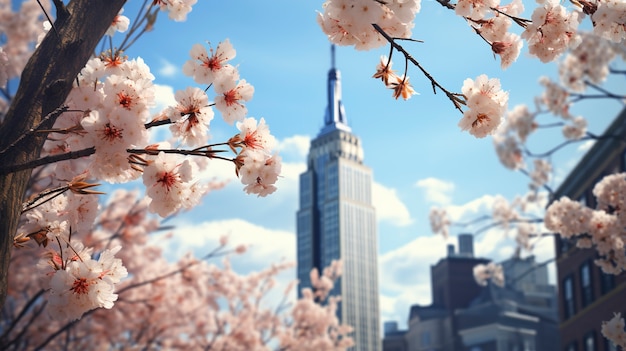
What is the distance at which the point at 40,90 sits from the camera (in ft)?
12.6

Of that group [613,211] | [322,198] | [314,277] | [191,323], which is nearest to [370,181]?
[322,198]

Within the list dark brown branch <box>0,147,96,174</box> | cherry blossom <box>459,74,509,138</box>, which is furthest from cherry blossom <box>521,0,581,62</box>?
dark brown branch <box>0,147,96,174</box>

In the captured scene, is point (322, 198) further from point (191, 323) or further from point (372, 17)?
point (372, 17)

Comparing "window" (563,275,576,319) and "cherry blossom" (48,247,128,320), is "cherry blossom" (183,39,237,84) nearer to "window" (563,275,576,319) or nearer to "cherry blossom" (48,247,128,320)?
"cherry blossom" (48,247,128,320)

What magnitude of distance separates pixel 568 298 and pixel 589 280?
3.70m

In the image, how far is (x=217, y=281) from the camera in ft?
95.1

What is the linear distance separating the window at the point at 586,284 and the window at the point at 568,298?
4.64 feet

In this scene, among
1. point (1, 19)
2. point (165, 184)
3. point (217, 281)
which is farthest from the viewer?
point (217, 281)

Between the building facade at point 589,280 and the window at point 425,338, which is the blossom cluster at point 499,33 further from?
the window at point 425,338

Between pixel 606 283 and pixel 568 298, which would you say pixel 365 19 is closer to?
pixel 606 283

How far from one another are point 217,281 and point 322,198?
160 meters

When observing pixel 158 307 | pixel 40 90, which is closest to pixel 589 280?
pixel 158 307

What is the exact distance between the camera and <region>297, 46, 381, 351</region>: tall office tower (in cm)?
17650

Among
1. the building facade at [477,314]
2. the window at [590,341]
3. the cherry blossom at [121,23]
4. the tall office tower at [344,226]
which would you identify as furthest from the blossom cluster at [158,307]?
the tall office tower at [344,226]
